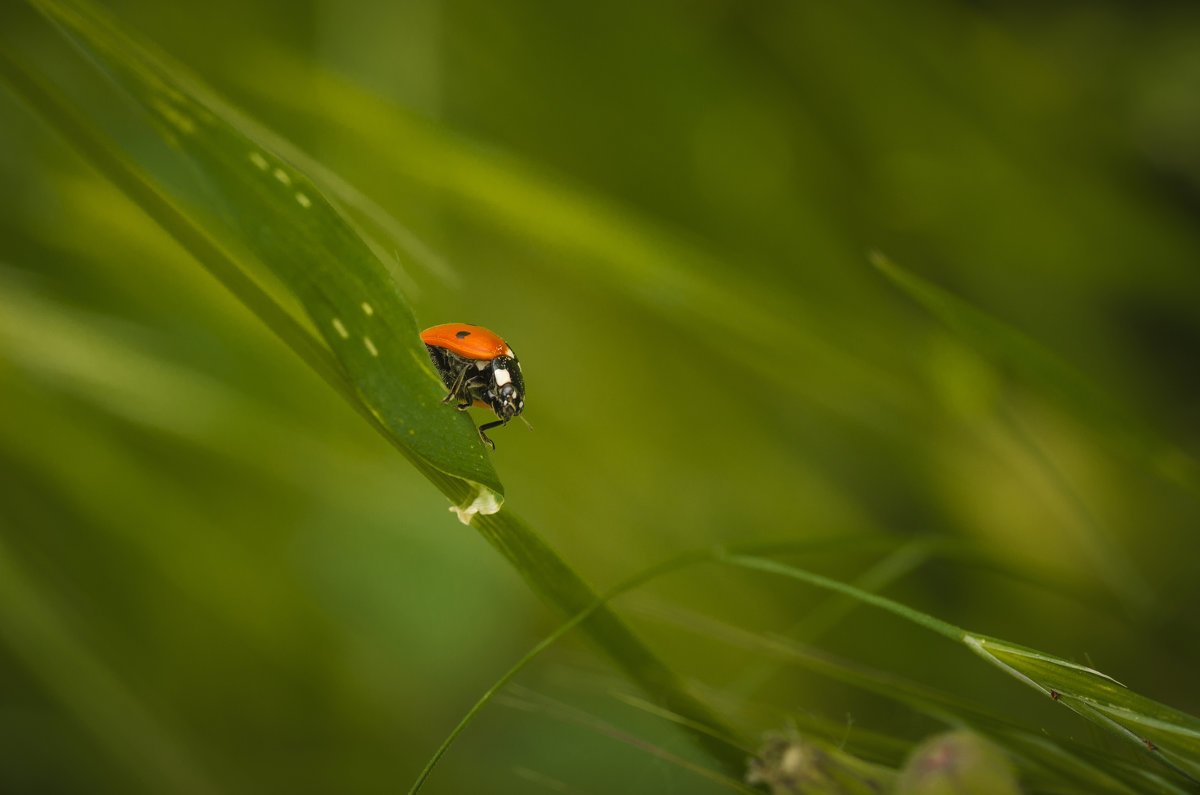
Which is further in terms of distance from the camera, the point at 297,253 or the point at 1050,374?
the point at 1050,374

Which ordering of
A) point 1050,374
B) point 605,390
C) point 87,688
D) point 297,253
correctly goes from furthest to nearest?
point 605,390 < point 87,688 < point 1050,374 < point 297,253

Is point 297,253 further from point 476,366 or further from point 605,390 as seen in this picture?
point 605,390

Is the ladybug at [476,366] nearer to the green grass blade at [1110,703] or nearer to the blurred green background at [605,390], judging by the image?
the green grass blade at [1110,703]

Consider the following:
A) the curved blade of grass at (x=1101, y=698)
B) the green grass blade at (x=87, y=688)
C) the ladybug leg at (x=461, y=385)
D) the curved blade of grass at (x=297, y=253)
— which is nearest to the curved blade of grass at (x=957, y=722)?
the curved blade of grass at (x=1101, y=698)

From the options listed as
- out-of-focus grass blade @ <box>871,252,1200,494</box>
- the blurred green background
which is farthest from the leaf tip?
the blurred green background

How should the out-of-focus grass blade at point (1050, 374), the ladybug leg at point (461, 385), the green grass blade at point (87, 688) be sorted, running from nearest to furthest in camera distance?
the ladybug leg at point (461, 385) < the out-of-focus grass blade at point (1050, 374) < the green grass blade at point (87, 688)

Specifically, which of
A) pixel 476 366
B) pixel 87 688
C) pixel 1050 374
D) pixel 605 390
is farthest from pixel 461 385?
pixel 87 688
